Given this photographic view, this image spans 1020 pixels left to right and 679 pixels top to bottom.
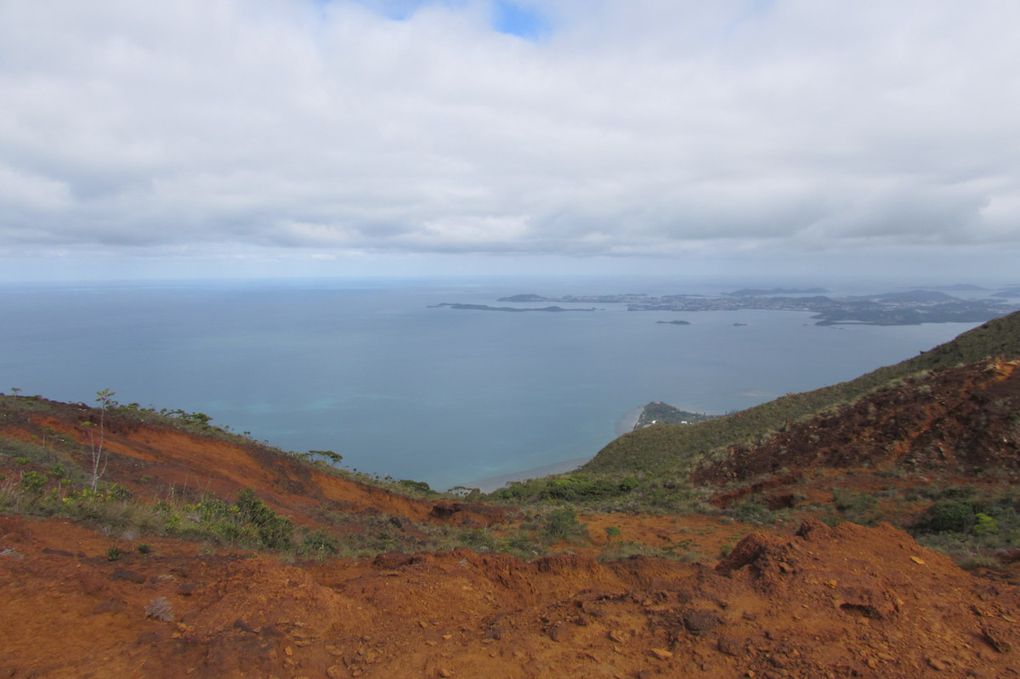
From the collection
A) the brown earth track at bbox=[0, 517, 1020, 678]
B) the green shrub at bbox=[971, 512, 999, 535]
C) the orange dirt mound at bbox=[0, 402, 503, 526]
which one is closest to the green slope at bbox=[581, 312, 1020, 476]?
the orange dirt mound at bbox=[0, 402, 503, 526]

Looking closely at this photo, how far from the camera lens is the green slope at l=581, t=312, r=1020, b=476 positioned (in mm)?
22797

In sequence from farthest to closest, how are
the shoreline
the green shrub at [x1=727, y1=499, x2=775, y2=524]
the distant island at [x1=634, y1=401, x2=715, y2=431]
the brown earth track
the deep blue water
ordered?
the deep blue water → the distant island at [x1=634, y1=401, x2=715, y2=431] → the shoreline → the green shrub at [x1=727, y1=499, x2=775, y2=524] → the brown earth track

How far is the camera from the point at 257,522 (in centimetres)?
899

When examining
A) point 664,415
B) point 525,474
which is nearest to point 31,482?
point 525,474

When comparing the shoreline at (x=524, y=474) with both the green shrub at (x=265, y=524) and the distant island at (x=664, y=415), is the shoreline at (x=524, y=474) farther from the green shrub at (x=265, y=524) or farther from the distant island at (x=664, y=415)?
the green shrub at (x=265, y=524)

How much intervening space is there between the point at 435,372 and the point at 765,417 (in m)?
77.5

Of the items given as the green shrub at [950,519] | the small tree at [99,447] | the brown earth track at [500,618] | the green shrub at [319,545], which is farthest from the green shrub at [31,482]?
the green shrub at [950,519]

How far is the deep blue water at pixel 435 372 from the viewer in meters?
62.5

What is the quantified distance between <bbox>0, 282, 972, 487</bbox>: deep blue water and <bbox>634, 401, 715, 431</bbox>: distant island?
4438 millimetres

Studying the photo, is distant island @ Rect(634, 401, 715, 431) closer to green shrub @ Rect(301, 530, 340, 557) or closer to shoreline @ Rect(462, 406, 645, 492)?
shoreline @ Rect(462, 406, 645, 492)

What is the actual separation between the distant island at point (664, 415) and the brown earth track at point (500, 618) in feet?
180

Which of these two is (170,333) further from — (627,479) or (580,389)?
(627,479)

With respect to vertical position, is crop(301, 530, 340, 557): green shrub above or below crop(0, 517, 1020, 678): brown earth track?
below

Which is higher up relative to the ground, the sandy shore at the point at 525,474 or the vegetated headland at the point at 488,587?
the vegetated headland at the point at 488,587
